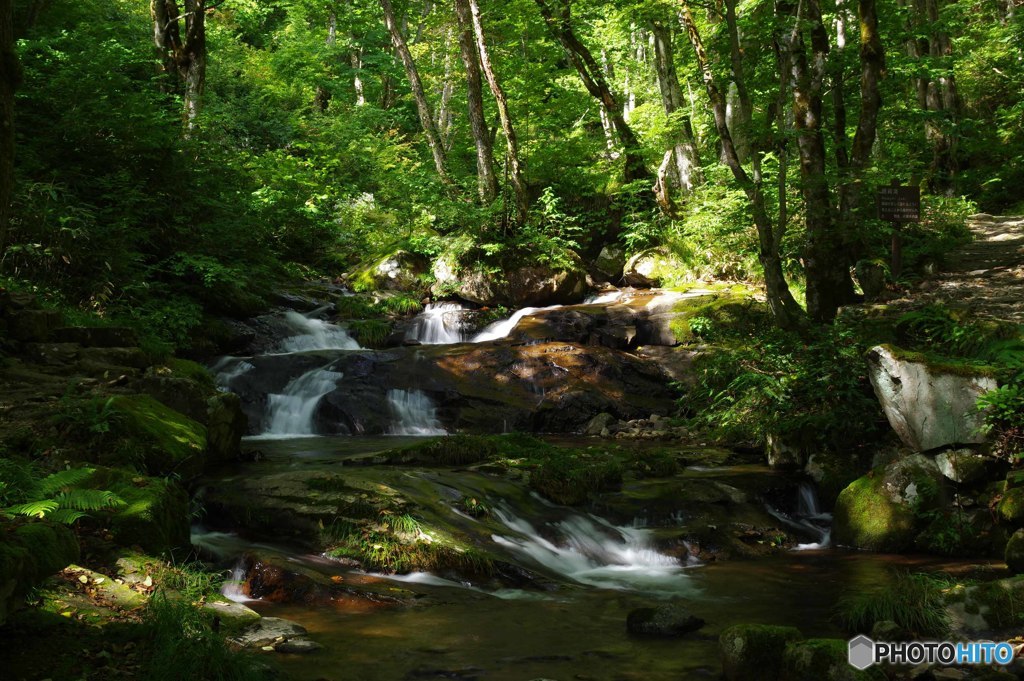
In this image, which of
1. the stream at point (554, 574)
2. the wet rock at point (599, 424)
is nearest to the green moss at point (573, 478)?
the stream at point (554, 574)

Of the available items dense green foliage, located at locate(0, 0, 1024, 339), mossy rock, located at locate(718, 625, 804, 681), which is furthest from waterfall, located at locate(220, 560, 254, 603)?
dense green foliage, located at locate(0, 0, 1024, 339)

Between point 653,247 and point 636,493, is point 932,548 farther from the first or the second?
point 653,247

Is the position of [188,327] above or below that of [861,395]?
above

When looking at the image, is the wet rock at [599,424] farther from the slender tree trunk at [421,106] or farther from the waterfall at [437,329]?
the slender tree trunk at [421,106]

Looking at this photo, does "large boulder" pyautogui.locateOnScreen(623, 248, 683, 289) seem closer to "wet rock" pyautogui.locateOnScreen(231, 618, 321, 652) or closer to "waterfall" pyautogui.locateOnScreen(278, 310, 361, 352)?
"waterfall" pyautogui.locateOnScreen(278, 310, 361, 352)

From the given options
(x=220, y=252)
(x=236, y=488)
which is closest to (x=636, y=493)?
(x=236, y=488)

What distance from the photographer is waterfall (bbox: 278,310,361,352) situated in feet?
54.3

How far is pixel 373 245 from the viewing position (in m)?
21.5

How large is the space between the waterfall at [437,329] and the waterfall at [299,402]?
352cm

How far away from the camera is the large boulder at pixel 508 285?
19266mm

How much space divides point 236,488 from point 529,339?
9072 millimetres

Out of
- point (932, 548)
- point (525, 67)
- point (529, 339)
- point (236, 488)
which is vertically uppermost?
point (525, 67)

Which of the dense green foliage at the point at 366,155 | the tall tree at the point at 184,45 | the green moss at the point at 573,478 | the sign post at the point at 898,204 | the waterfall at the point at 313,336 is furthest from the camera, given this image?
the tall tree at the point at 184,45

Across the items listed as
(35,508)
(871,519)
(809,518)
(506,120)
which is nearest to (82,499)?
(35,508)
